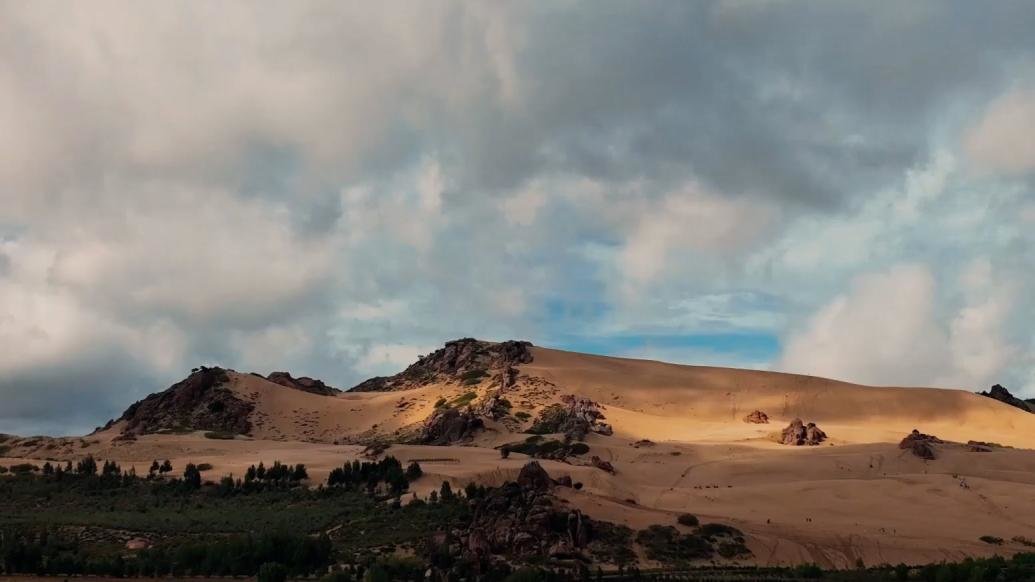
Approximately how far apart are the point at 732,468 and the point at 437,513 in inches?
1102

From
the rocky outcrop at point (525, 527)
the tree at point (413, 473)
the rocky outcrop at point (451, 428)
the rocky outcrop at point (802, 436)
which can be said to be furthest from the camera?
the rocky outcrop at point (451, 428)

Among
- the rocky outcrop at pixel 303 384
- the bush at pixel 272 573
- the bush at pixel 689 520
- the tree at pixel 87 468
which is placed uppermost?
the rocky outcrop at pixel 303 384

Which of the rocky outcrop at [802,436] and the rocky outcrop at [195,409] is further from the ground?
the rocky outcrop at [195,409]

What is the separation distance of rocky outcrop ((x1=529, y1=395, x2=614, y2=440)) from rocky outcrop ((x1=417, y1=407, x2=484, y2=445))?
6.00 meters

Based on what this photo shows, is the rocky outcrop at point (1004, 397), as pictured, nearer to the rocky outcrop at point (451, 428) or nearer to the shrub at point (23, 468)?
the rocky outcrop at point (451, 428)

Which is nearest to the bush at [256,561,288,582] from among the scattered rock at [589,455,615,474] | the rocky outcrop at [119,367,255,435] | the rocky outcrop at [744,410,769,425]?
the scattered rock at [589,455,615,474]

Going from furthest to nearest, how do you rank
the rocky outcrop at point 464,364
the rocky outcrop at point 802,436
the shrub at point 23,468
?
the rocky outcrop at point 464,364 → the rocky outcrop at point 802,436 → the shrub at point 23,468

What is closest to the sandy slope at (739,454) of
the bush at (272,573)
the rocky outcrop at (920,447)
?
the rocky outcrop at (920,447)

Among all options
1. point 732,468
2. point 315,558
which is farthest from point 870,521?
point 315,558

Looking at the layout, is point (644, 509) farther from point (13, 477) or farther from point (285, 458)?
point (13, 477)

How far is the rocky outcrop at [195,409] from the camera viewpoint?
92938mm

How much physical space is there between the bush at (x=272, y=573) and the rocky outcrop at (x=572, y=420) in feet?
142

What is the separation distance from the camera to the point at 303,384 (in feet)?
386

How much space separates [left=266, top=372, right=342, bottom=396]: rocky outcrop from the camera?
4488 inches
